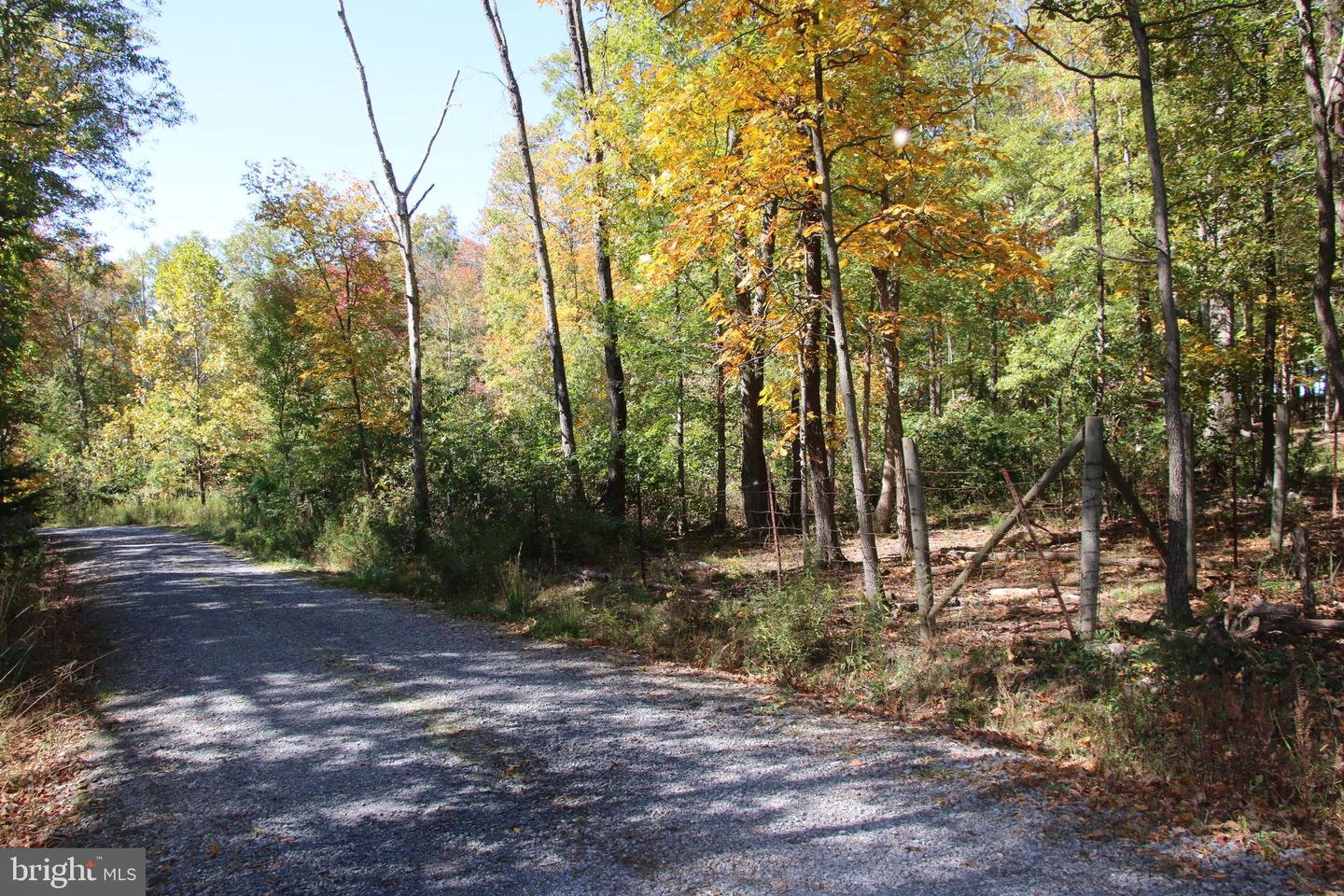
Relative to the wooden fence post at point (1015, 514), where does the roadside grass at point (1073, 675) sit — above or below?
below

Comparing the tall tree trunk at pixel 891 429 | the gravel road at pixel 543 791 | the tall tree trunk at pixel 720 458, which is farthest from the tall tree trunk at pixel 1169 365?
the tall tree trunk at pixel 720 458

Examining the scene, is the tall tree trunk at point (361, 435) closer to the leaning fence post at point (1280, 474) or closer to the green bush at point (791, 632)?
the green bush at point (791, 632)

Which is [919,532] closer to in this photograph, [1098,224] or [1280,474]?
[1280,474]

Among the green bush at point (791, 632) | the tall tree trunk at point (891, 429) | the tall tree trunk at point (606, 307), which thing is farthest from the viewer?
the tall tree trunk at point (606, 307)

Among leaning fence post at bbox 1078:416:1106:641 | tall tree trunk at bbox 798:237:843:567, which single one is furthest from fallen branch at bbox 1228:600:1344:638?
tall tree trunk at bbox 798:237:843:567

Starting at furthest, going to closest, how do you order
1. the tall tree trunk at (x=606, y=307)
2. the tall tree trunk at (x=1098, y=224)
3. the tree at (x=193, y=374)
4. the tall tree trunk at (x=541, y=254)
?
1. the tree at (x=193, y=374)
2. the tall tree trunk at (x=1098, y=224)
3. the tall tree trunk at (x=606, y=307)
4. the tall tree trunk at (x=541, y=254)

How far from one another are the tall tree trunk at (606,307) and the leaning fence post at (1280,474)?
9532mm

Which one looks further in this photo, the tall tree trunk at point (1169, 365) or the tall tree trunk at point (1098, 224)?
the tall tree trunk at point (1098, 224)

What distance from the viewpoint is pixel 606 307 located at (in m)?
14.0

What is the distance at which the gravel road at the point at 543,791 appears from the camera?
343 centimetres

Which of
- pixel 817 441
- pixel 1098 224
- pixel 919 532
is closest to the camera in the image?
pixel 919 532

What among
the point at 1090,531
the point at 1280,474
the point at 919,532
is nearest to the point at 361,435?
the point at 919,532

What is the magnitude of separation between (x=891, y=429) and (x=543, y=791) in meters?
9.94

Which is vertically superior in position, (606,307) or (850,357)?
(606,307)
